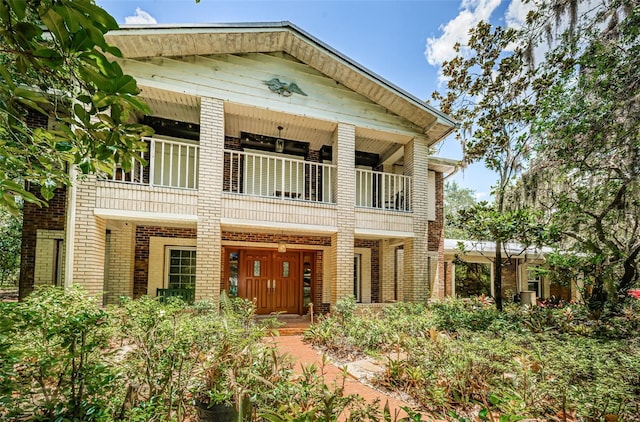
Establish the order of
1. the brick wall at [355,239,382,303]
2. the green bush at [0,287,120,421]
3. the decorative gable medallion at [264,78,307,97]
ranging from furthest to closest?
the brick wall at [355,239,382,303] < the decorative gable medallion at [264,78,307,97] < the green bush at [0,287,120,421]

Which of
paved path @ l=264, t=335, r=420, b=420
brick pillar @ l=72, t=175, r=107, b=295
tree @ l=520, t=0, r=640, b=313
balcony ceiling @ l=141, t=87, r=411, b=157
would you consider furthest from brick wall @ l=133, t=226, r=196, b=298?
tree @ l=520, t=0, r=640, b=313

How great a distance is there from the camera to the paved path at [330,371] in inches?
162

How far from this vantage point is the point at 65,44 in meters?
1.31

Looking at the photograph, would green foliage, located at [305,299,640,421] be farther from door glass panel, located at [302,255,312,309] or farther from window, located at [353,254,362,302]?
window, located at [353,254,362,302]

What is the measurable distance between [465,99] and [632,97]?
7.69m

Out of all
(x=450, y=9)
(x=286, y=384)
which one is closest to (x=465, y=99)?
(x=450, y=9)

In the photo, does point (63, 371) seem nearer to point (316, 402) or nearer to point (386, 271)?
point (316, 402)

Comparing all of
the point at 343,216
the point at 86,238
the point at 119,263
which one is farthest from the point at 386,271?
the point at 86,238

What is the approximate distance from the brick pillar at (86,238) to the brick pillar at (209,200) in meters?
2.04

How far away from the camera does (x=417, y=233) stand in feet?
31.6

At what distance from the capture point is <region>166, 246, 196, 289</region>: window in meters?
9.65

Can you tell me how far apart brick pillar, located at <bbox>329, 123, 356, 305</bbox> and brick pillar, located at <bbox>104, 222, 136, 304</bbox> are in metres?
5.54

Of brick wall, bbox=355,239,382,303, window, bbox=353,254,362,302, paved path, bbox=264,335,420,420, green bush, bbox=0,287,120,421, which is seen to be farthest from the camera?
brick wall, bbox=355,239,382,303

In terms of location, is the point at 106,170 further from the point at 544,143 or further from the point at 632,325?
the point at 632,325
